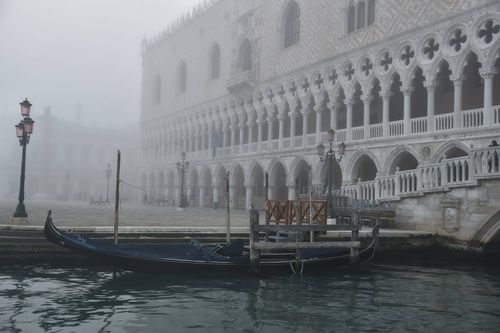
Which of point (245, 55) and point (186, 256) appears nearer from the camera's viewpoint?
point (186, 256)

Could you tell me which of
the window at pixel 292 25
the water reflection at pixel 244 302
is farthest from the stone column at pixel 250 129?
the water reflection at pixel 244 302

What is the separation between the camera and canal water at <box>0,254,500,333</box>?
5.91 meters

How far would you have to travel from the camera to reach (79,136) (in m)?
52.4

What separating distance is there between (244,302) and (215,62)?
25.7 meters

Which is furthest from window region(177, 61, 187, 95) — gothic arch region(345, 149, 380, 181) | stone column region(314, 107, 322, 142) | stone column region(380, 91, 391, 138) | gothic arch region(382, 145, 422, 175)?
gothic arch region(382, 145, 422, 175)

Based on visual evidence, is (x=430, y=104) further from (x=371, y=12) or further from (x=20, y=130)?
(x=20, y=130)

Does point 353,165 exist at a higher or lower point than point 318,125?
lower

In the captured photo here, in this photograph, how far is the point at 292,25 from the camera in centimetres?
2402

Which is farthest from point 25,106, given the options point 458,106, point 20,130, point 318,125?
point 318,125

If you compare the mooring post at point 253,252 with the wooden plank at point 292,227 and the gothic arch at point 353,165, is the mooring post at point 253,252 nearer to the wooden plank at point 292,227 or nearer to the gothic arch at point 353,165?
the wooden plank at point 292,227

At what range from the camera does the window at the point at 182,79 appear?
35.5 metres

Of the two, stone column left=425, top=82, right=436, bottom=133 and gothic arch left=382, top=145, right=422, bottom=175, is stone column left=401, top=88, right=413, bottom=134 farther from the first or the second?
stone column left=425, top=82, right=436, bottom=133

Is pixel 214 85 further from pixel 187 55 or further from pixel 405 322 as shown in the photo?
pixel 405 322

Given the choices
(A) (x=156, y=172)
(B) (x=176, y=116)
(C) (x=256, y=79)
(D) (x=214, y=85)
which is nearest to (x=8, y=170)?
(A) (x=156, y=172)
